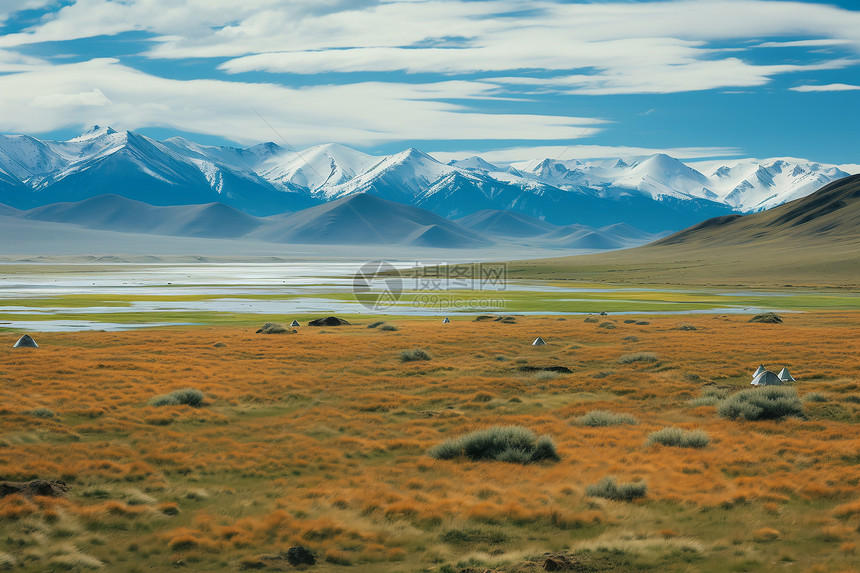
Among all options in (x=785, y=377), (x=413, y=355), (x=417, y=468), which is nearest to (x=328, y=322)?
(x=413, y=355)

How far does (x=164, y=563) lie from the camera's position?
10609 millimetres

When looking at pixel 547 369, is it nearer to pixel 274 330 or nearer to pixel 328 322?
pixel 274 330

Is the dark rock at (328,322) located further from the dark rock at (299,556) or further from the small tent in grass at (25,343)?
the dark rock at (299,556)

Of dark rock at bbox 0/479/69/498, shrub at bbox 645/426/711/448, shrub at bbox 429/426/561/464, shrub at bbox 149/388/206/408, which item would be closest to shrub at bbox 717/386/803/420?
shrub at bbox 645/426/711/448

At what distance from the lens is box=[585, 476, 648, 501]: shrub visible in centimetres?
1355

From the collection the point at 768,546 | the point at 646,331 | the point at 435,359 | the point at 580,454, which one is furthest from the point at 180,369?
the point at 646,331

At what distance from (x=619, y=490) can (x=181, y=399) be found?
14.6 m

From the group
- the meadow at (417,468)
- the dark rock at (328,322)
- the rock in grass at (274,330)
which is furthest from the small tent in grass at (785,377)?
the dark rock at (328,322)

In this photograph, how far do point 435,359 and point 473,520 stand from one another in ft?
72.0

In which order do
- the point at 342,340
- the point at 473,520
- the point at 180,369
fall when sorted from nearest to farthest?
the point at 473,520 < the point at 180,369 < the point at 342,340

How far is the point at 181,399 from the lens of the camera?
22641 mm

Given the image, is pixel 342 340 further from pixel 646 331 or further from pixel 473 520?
pixel 473 520

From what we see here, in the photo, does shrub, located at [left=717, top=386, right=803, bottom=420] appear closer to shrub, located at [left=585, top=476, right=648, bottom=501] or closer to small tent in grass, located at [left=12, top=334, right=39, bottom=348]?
shrub, located at [left=585, top=476, right=648, bottom=501]

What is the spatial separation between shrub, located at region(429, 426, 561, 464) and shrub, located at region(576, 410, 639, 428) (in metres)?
3.56
